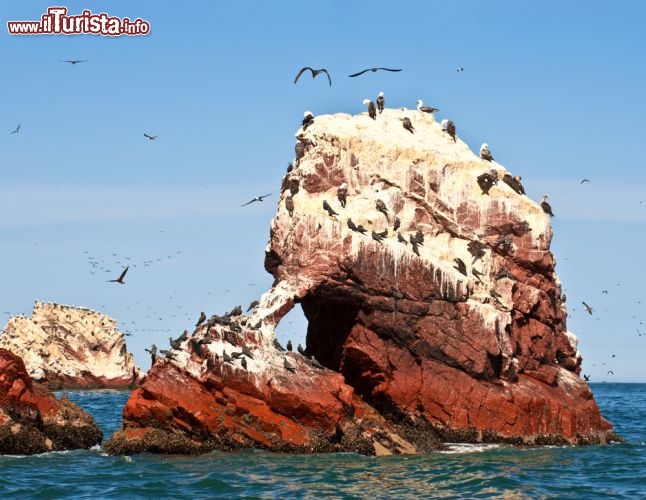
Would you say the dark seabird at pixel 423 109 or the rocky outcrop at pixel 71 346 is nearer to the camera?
the dark seabird at pixel 423 109

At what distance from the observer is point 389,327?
3891cm

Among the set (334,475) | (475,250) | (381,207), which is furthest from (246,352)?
(475,250)

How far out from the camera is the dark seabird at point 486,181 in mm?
41812

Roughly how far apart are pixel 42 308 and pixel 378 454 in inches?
2805

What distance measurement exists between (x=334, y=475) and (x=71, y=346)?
7328 centimetres

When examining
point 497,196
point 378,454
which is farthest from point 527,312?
point 378,454

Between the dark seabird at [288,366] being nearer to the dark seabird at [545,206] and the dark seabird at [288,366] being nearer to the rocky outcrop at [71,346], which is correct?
the dark seabird at [545,206]

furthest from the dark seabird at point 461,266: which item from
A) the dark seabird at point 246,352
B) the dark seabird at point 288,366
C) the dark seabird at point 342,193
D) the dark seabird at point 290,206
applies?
the dark seabird at point 246,352

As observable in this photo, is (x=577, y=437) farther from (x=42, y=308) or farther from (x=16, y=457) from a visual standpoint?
(x=42, y=308)

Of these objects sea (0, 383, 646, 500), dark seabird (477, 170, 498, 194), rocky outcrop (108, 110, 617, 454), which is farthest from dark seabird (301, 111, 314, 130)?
sea (0, 383, 646, 500)

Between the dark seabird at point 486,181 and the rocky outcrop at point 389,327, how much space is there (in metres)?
0.05

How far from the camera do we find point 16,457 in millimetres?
35656

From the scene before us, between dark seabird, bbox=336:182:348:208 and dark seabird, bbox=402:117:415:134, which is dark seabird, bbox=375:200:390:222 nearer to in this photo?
dark seabird, bbox=336:182:348:208

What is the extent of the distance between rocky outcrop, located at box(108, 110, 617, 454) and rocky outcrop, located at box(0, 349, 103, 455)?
2.59m
